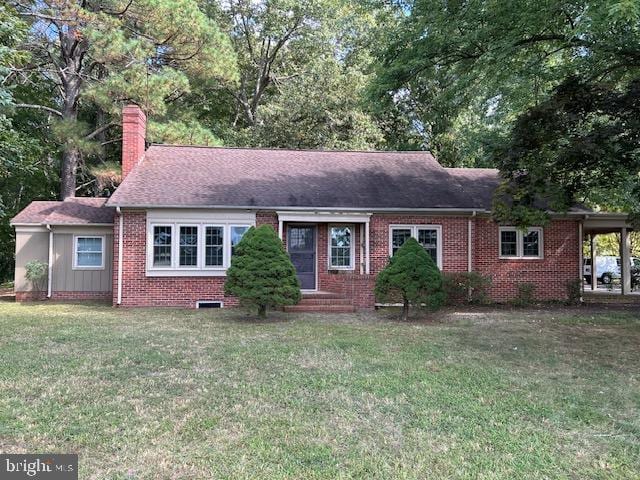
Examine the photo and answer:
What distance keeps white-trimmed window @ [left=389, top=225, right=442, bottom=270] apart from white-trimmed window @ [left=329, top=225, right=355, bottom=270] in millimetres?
1167

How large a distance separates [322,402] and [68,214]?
13.5m

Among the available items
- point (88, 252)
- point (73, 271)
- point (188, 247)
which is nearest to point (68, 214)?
point (88, 252)

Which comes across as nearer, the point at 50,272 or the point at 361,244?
the point at 361,244

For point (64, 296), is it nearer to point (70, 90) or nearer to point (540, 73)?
point (70, 90)

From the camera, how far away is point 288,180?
590 inches

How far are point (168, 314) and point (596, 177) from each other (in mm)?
9890

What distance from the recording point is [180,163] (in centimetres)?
1561

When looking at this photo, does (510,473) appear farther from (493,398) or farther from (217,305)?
(217,305)

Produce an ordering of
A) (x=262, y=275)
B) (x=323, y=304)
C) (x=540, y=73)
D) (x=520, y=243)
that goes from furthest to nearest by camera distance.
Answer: (x=520, y=243), (x=323, y=304), (x=540, y=73), (x=262, y=275)

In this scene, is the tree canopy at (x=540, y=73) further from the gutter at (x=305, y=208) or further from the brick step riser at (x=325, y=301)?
the brick step riser at (x=325, y=301)

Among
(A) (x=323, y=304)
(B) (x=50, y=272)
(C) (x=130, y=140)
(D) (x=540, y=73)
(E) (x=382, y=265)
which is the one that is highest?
(D) (x=540, y=73)

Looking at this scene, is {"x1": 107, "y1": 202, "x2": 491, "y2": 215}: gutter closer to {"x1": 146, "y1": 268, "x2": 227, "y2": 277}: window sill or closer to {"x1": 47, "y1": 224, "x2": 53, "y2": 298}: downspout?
{"x1": 146, "y1": 268, "x2": 227, "y2": 277}: window sill

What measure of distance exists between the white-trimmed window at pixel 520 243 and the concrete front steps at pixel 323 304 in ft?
17.6

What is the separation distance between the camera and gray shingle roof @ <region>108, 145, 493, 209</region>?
13539 millimetres
